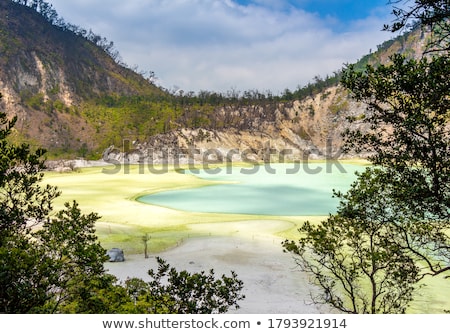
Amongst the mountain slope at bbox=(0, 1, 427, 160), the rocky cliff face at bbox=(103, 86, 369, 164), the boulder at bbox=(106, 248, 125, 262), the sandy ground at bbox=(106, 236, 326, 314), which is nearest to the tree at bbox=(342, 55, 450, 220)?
the sandy ground at bbox=(106, 236, 326, 314)

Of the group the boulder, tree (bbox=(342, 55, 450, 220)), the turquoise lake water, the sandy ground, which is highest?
tree (bbox=(342, 55, 450, 220))

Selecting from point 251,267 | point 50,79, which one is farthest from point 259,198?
point 50,79

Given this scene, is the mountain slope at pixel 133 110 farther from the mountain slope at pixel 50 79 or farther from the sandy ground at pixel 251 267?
the sandy ground at pixel 251 267

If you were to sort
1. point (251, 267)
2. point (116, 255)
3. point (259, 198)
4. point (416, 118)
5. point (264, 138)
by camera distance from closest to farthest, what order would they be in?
point (416, 118), point (251, 267), point (116, 255), point (259, 198), point (264, 138)

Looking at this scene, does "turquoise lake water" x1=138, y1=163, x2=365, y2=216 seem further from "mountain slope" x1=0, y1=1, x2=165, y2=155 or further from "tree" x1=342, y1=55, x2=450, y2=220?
"mountain slope" x1=0, y1=1, x2=165, y2=155

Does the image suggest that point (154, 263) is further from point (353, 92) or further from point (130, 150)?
point (130, 150)

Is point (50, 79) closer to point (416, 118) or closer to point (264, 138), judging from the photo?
point (264, 138)
